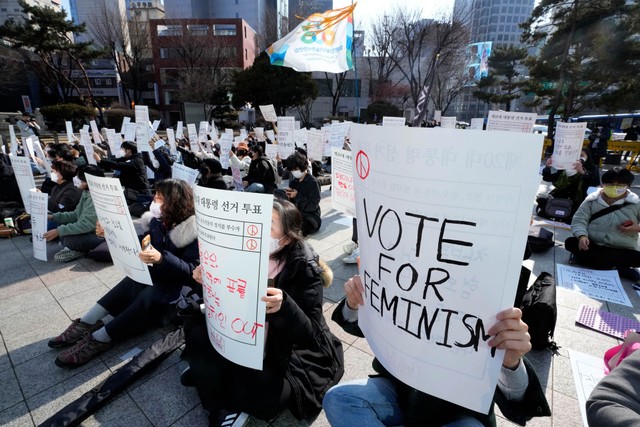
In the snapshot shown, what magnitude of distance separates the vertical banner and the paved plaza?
86 centimetres

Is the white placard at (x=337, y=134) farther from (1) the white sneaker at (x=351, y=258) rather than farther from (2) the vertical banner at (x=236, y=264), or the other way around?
(2) the vertical banner at (x=236, y=264)

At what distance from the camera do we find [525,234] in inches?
31.1

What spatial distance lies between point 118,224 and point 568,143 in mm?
5827

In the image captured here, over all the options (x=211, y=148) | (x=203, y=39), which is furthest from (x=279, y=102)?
(x=211, y=148)

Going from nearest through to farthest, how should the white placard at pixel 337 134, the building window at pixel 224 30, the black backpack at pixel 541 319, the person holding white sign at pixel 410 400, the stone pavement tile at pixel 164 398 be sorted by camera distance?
the person holding white sign at pixel 410 400 < the stone pavement tile at pixel 164 398 < the black backpack at pixel 541 319 < the white placard at pixel 337 134 < the building window at pixel 224 30

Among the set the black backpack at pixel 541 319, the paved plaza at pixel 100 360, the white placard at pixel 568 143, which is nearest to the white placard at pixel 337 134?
the white placard at pixel 568 143

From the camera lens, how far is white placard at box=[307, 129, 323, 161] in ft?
24.6

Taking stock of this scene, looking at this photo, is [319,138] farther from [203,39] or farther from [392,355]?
[203,39]

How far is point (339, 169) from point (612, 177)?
3.05 m

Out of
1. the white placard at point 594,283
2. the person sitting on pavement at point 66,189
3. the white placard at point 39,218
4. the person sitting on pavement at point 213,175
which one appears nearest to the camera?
the white placard at point 594,283

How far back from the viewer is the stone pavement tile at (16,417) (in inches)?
77.2

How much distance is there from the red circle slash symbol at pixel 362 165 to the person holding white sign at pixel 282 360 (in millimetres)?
911

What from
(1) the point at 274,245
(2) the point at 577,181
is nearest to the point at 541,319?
(1) the point at 274,245

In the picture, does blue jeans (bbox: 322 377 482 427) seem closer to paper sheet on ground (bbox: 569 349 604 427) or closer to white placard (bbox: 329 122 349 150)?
paper sheet on ground (bbox: 569 349 604 427)
